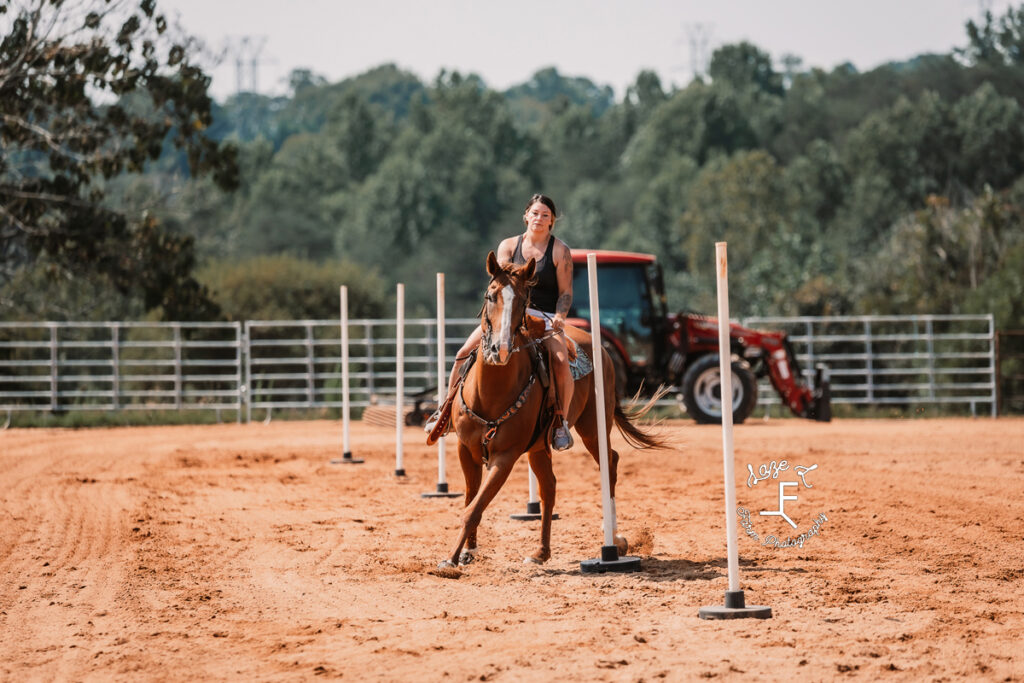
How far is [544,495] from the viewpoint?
8.80 m

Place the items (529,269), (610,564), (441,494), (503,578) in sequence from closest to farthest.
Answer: (529,269), (503,578), (610,564), (441,494)

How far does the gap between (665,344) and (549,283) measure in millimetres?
11600

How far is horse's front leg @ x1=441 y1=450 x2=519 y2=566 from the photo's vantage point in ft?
26.9

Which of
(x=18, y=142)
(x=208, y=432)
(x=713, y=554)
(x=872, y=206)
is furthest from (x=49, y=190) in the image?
(x=872, y=206)

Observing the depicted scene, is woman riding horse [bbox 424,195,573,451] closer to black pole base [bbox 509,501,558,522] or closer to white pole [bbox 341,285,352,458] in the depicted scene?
black pole base [bbox 509,501,558,522]

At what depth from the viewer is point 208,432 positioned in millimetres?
21922

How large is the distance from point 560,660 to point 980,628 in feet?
7.21

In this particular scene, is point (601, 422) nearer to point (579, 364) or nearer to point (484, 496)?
point (579, 364)

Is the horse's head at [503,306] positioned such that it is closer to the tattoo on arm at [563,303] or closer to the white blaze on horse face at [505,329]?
the white blaze on horse face at [505,329]

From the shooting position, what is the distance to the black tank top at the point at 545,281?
8.66 metres

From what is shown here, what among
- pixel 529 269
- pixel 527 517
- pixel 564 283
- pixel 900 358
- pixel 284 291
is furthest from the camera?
pixel 284 291

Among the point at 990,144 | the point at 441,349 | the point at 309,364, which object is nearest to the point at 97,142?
the point at 309,364

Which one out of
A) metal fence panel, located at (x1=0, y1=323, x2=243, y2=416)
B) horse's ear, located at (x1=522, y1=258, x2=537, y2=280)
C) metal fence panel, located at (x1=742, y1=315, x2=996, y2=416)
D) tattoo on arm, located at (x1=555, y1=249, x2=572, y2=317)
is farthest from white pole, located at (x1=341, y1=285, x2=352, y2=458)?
metal fence panel, located at (x1=742, y1=315, x2=996, y2=416)

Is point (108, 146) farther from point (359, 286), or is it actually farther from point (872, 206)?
point (872, 206)
